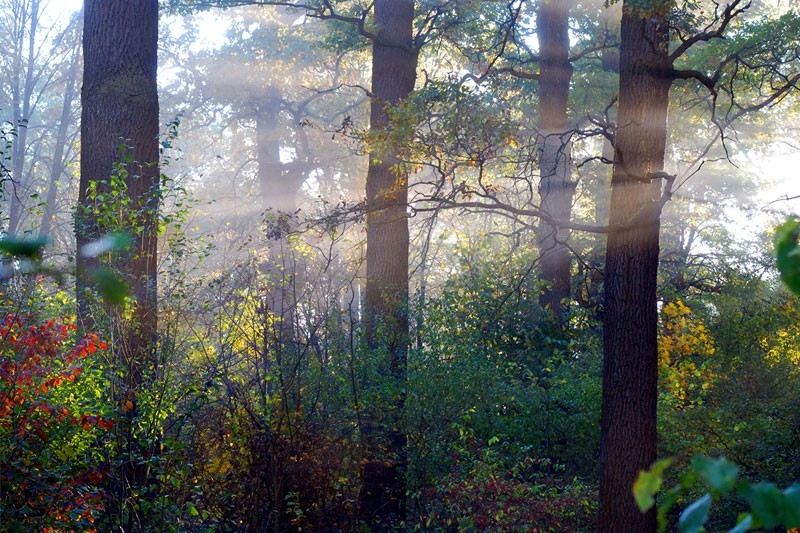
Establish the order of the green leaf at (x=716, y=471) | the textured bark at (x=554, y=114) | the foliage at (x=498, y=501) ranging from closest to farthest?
the green leaf at (x=716, y=471), the foliage at (x=498, y=501), the textured bark at (x=554, y=114)

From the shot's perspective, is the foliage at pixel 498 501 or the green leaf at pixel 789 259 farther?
the foliage at pixel 498 501

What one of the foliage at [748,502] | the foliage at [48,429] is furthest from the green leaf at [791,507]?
the foliage at [48,429]

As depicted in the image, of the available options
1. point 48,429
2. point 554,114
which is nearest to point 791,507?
point 48,429

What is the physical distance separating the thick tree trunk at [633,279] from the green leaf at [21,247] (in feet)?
24.6

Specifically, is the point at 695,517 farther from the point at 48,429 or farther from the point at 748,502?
the point at 48,429

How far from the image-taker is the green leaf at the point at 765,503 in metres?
0.91

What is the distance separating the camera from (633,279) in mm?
8086

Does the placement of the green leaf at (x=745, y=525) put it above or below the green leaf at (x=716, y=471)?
below

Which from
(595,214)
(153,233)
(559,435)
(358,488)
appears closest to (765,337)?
(559,435)

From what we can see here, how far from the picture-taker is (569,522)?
29.1ft

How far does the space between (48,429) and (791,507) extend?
19.1ft

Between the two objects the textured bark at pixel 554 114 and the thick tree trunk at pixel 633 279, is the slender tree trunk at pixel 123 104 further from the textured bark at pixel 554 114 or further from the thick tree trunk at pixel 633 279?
the textured bark at pixel 554 114

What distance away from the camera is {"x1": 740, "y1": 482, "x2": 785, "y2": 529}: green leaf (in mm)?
907

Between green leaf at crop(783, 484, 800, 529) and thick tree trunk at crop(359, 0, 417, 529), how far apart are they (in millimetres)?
7899
